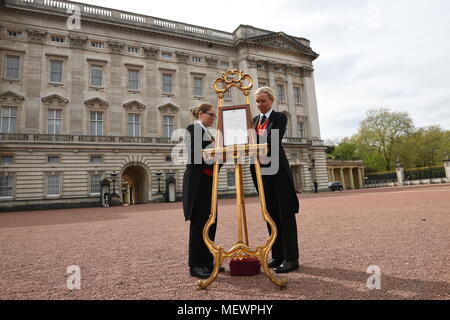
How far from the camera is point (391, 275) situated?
11.0 feet

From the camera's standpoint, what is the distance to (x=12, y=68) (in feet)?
81.7

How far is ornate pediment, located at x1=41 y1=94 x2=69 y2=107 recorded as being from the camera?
25391 millimetres

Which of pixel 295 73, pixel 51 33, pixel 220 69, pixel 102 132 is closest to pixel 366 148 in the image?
pixel 295 73

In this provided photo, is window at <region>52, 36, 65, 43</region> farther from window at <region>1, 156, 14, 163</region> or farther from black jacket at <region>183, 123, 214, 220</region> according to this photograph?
black jacket at <region>183, 123, 214, 220</region>

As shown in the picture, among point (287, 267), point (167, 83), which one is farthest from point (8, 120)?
point (287, 267)

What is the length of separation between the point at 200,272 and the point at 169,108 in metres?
28.0

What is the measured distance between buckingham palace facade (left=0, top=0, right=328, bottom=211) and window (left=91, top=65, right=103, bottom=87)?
0.09m

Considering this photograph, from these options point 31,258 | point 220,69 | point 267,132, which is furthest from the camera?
point 220,69

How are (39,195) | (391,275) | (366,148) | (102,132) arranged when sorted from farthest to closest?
1. (366,148)
2. (102,132)
3. (39,195)
4. (391,275)

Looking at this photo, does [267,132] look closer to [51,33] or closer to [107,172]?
[107,172]

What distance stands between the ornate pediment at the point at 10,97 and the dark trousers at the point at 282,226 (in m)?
27.5

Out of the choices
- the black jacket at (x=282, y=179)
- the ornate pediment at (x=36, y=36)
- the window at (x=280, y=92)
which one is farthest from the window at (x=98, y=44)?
the black jacket at (x=282, y=179)

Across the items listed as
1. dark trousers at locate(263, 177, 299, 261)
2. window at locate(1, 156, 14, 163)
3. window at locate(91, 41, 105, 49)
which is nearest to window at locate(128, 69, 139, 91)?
window at locate(91, 41, 105, 49)
